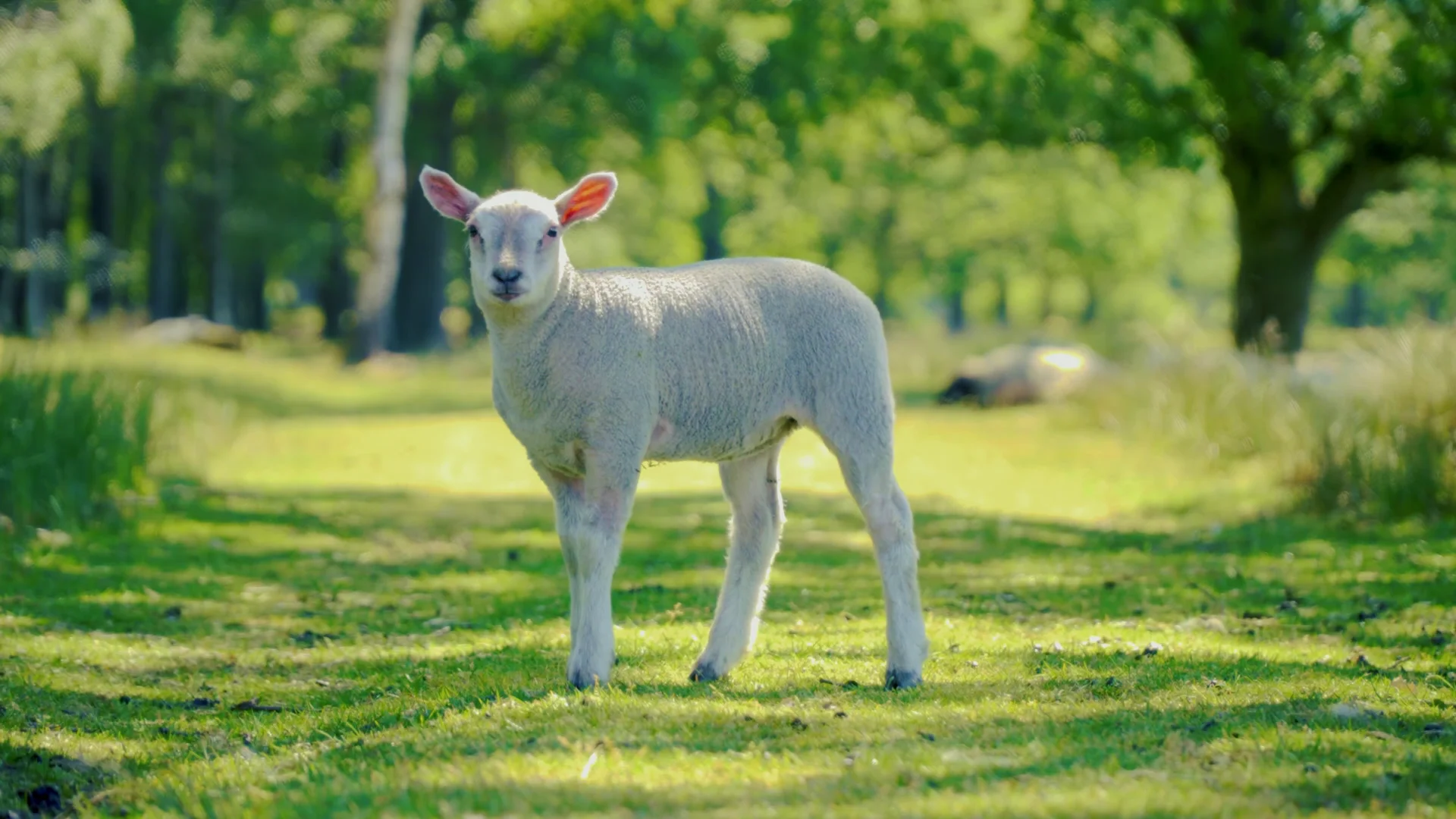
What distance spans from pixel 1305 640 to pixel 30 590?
7.59m

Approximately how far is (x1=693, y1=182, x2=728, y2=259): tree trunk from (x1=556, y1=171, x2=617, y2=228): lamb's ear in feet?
147

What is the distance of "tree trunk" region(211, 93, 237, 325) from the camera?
36406 mm

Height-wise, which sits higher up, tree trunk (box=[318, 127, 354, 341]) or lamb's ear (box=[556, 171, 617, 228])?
tree trunk (box=[318, 127, 354, 341])

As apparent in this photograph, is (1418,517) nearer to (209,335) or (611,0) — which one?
(611,0)

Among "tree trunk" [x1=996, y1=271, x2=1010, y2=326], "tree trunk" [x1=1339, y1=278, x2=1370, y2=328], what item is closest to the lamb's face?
"tree trunk" [x1=1339, y1=278, x2=1370, y2=328]

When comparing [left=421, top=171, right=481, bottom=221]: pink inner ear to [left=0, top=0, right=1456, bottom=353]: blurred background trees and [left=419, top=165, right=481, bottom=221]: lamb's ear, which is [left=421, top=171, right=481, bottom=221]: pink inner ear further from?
[left=0, top=0, right=1456, bottom=353]: blurred background trees

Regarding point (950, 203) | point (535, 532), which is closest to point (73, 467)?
point (535, 532)

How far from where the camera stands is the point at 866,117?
95.3 feet

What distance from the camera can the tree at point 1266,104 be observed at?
20.4 metres

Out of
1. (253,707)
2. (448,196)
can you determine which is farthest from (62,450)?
(448,196)

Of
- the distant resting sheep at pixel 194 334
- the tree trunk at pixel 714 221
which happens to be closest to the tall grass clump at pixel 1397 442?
the distant resting sheep at pixel 194 334

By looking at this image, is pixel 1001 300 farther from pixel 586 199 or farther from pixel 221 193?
pixel 586 199

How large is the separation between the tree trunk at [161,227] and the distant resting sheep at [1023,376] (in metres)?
19.1

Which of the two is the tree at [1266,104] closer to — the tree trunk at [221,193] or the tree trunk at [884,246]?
the tree trunk at [221,193]
